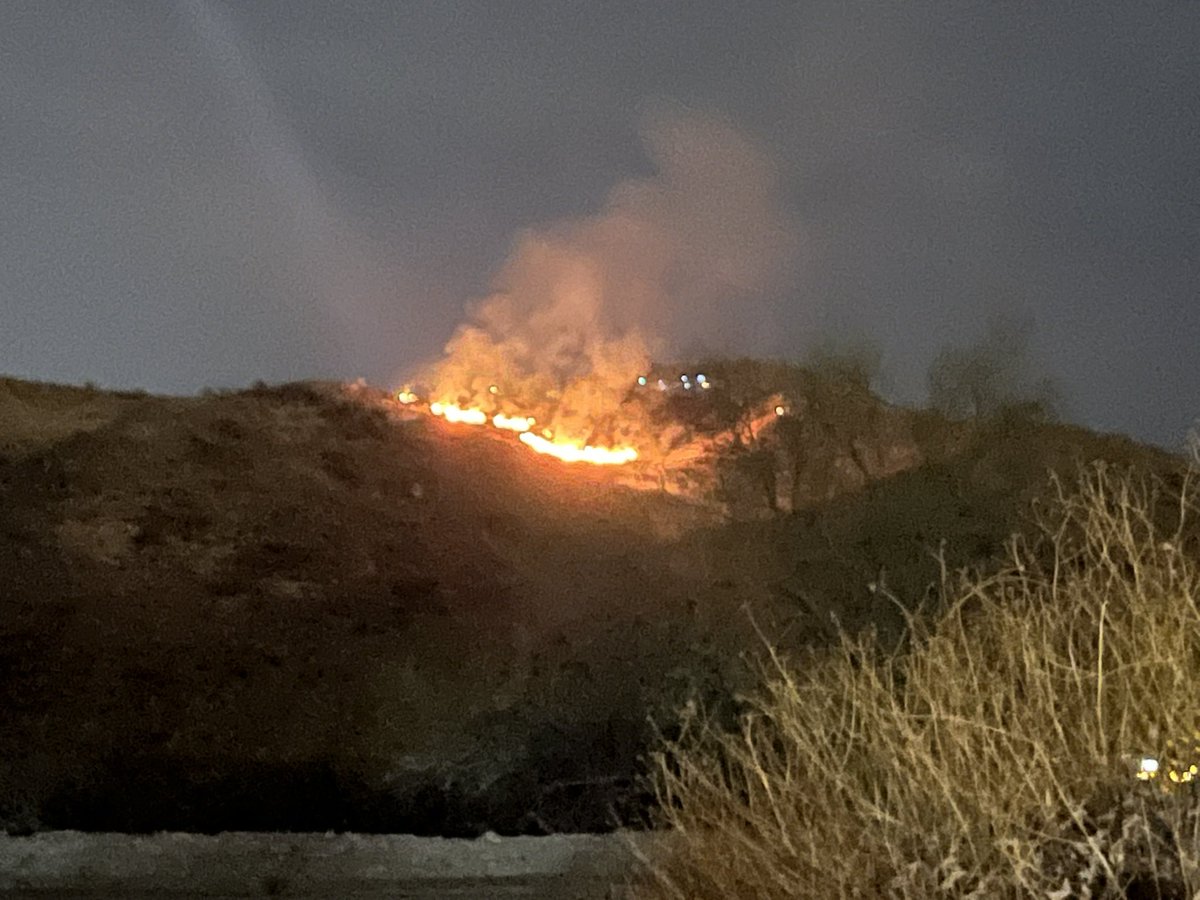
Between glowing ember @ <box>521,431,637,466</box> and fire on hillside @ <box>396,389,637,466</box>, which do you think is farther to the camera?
fire on hillside @ <box>396,389,637,466</box>

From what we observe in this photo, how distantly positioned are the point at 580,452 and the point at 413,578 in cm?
961

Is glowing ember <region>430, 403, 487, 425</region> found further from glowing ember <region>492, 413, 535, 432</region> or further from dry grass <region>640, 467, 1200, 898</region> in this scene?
dry grass <region>640, 467, 1200, 898</region>

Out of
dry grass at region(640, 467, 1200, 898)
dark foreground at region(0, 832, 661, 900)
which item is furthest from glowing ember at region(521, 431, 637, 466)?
dry grass at region(640, 467, 1200, 898)

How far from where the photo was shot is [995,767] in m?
5.62

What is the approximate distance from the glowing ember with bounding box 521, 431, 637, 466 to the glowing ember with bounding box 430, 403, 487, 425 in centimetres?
120

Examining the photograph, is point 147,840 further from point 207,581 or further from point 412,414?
point 412,414

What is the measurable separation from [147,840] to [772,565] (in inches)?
535

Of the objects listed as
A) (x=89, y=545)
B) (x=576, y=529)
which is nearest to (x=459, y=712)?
(x=89, y=545)

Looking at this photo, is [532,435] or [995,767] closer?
[995,767]

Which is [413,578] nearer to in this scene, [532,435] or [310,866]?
[532,435]

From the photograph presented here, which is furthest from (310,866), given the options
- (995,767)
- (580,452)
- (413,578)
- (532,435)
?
(532,435)

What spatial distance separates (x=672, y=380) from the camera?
107 feet

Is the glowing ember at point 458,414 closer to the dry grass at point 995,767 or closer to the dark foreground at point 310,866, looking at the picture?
the dark foreground at point 310,866

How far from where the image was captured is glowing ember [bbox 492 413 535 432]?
3033 centimetres
